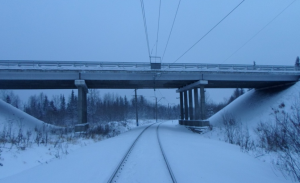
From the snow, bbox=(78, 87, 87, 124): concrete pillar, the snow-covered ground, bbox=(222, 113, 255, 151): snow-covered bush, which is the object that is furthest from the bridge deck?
the snow

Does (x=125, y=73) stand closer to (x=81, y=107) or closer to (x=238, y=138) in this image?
(x=81, y=107)

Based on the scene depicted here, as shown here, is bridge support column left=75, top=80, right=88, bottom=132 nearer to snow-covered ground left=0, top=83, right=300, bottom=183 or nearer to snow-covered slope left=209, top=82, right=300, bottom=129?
snow-covered ground left=0, top=83, right=300, bottom=183

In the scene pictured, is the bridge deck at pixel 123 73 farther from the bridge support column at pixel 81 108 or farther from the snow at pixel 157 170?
the snow at pixel 157 170

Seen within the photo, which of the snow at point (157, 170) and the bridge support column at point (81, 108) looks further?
the bridge support column at point (81, 108)

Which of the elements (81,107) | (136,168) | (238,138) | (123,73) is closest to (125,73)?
(123,73)

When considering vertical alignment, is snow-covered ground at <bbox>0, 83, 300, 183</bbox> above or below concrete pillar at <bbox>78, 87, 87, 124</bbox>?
below

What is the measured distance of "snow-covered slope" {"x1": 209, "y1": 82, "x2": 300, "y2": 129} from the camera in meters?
29.4

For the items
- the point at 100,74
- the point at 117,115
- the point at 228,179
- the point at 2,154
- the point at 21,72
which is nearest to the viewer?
the point at 228,179

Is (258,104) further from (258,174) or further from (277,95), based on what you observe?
(258,174)

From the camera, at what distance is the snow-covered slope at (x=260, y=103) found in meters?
29.4

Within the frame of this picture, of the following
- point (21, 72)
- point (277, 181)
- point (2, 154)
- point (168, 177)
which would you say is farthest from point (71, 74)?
point (277, 181)

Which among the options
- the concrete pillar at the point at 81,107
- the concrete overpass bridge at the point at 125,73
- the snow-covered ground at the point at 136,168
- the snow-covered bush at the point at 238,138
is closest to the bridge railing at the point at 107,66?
the concrete overpass bridge at the point at 125,73

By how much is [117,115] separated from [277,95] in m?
39.1

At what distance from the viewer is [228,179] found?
6570 millimetres
